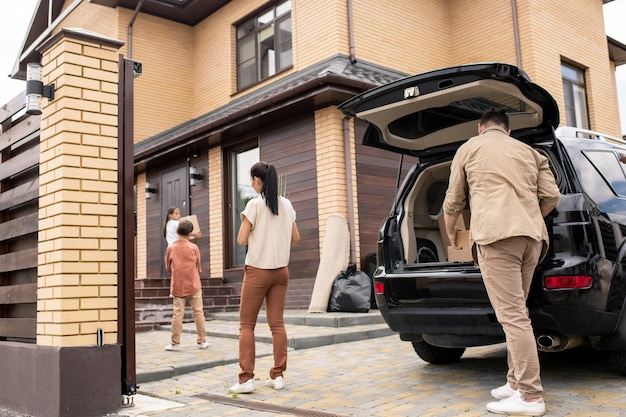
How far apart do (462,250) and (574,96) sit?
34.5 ft

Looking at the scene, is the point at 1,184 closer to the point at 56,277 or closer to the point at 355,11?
the point at 56,277

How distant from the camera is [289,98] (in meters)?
10.1

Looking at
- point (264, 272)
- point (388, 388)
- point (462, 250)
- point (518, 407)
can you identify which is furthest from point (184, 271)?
point (518, 407)

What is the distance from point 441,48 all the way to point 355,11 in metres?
3.13

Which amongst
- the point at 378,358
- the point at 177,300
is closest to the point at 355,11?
the point at 177,300

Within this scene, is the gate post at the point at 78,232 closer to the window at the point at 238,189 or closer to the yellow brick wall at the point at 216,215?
the window at the point at 238,189

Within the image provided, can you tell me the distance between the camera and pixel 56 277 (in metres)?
3.97

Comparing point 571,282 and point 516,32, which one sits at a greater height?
point 516,32

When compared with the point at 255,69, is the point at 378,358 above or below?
below

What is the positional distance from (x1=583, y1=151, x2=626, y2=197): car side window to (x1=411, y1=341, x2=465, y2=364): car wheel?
192cm

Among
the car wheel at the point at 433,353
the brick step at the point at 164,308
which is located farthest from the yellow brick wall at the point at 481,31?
the car wheel at the point at 433,353

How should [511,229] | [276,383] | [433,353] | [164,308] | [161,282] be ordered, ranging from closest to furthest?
[511,229] < [276,383] < [433,353] < [164,308] < [161,282]

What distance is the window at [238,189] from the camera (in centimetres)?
1178

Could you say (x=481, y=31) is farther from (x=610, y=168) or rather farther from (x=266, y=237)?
(x=266, y=237)
